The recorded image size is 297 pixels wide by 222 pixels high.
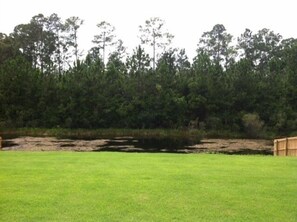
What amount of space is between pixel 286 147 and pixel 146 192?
8.89 m

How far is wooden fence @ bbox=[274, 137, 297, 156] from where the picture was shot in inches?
476

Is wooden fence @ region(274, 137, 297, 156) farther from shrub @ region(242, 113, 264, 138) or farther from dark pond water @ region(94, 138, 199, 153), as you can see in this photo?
shrub @ region(242, 113, 264, 138)

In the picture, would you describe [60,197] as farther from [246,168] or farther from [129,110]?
[129,110]

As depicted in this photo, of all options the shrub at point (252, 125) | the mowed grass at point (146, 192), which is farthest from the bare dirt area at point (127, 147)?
the mowed grass at point (146, 192)

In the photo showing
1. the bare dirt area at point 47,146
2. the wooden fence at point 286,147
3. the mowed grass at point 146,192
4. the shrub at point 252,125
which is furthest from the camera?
the shrub at point 252,125

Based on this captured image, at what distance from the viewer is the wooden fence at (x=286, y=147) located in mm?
12086

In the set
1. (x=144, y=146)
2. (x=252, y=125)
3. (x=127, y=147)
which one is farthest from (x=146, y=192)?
(x=252, y=125)

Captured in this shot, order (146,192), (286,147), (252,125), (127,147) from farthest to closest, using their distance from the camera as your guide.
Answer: (252,125) < (127,147) < (286,147) < (146,192)

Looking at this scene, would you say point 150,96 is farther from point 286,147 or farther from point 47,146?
point 286,147

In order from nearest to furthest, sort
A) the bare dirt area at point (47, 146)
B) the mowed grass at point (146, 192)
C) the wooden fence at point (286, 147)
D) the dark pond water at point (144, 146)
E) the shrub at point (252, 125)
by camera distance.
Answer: the mowed grass at point (146, 192), the wooden fence at point (286, 147), the bare dirt area at point (47, 146), the dark pond water at point (144, 146), the shrub at point (252, 125)

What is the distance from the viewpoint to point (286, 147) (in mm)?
12883

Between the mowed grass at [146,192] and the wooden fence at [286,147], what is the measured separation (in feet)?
14.4

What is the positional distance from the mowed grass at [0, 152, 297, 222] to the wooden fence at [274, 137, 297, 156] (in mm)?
4401

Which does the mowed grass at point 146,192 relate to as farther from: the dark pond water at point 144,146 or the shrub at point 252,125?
the shrub at point 252,125
